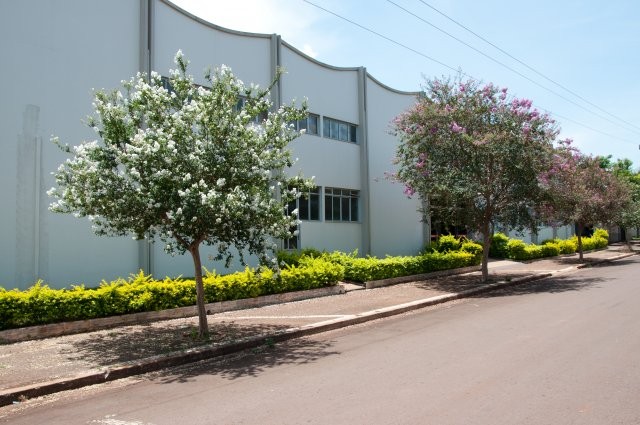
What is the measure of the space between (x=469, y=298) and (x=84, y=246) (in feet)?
35.3

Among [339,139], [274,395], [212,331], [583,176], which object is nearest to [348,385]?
[274,395]

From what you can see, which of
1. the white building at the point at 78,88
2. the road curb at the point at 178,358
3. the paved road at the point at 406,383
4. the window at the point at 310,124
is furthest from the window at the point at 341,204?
the paved road at the point at 406,383

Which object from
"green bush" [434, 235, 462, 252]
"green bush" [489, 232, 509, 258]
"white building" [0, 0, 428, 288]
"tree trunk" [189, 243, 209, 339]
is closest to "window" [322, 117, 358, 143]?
"white building" [0, 0, 428, 288]

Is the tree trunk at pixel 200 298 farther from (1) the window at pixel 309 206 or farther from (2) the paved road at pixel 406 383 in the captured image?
(1) the window at pixel 309 206

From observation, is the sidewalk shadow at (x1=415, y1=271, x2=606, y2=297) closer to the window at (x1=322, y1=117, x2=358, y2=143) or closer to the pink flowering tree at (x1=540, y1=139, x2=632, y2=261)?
the pink flowering tree at (x1=540, y1=139, x2=632, y2=261)

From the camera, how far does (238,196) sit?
336 inches

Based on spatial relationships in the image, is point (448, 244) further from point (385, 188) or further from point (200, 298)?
point (200, 298)

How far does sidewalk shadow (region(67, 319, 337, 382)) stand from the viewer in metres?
7.91

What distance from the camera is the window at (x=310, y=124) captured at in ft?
69.9

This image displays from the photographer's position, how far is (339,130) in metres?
23.0

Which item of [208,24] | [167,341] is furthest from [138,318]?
[208,24]

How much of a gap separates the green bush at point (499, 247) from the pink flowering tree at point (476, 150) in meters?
11.1

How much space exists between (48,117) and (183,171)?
23.9ft

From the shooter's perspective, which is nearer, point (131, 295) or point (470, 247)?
point (131, 295)
